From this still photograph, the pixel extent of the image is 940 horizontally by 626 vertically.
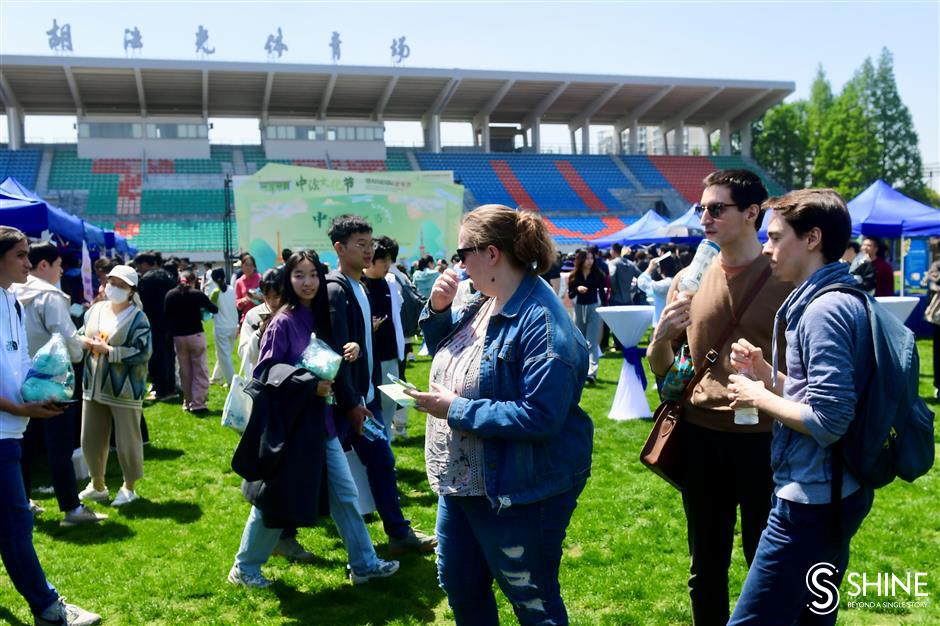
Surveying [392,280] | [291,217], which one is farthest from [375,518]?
[291,217]

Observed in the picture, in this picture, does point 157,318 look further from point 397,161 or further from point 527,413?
point 397,161

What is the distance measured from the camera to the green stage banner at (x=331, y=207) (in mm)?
16047

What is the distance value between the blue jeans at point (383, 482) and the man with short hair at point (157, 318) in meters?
5.06

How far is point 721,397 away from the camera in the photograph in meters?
2.82

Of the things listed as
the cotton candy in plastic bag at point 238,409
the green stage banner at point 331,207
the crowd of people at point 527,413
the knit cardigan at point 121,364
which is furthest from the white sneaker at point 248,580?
the green stage banner at point 331,207

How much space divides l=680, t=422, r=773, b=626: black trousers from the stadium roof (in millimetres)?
39254

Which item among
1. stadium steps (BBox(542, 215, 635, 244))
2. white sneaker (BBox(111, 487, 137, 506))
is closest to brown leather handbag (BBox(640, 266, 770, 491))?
white sneaker (BBox(111, 487, 137, 506))

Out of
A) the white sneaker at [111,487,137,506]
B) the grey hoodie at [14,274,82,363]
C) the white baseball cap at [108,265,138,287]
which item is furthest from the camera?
the white sneaker at [111,487,137,506]

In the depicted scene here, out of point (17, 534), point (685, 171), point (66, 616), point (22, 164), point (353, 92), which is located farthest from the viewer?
point (685, 171)

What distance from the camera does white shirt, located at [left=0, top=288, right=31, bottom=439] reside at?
11.0 feet

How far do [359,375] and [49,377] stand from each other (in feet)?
5.12

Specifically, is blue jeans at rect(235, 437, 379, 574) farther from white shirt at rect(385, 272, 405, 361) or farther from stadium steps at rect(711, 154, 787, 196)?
stadium steps at rect(711, 154, 787, 196)

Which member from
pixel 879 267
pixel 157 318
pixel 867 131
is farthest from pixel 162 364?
pixel 867 131

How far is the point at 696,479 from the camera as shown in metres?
2.96
